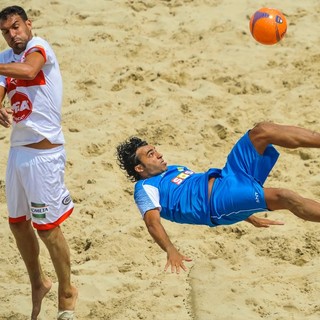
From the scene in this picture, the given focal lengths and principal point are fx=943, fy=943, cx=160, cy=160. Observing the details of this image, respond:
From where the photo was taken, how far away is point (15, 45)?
21.9 ft

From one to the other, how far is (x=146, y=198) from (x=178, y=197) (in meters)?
0.26

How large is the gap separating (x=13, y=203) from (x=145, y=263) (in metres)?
1.39

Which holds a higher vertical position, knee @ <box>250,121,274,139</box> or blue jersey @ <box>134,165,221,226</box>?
knee @ <box>250,121,274,139</box>

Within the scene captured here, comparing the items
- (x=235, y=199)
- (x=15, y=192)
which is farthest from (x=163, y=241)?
(x=15, y=192)

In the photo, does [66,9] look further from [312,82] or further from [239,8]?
[312,82]

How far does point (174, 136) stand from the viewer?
30.2ft

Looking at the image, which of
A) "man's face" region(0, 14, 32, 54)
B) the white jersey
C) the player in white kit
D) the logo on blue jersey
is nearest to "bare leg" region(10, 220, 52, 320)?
the player in white kit

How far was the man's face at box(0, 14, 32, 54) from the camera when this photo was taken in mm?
6645

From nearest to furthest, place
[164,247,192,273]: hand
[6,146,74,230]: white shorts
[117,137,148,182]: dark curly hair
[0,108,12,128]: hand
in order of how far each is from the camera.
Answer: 1. [164,247,192,273]: hand
2. [0,108,12,128]: hand
3. [6,146,74,230]: white shorts
4. [117,137,148,182]: dark curly hair

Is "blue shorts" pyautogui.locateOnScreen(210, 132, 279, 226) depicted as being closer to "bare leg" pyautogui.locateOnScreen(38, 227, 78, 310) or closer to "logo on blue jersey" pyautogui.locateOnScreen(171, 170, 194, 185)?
"logo on blue jersey" pyautogui.locateOnScreen(171, 170, 194, 185)

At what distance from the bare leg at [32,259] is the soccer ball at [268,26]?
10.5 feet

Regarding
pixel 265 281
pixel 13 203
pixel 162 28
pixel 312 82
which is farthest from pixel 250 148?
pixel 162 28

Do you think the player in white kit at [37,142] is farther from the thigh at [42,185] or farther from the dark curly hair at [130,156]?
the dark curly hair at [130,156]

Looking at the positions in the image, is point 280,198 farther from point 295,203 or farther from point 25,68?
point 25,68
